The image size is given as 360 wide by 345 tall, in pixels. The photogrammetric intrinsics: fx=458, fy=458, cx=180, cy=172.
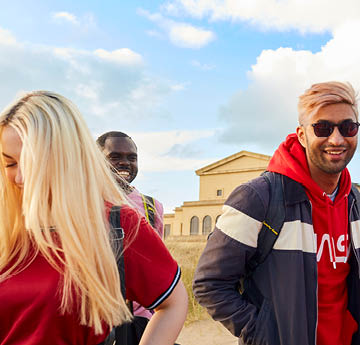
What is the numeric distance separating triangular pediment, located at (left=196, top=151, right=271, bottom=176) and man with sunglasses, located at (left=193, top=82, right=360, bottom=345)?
36234mm

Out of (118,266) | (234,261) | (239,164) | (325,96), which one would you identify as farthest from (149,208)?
(239,164)

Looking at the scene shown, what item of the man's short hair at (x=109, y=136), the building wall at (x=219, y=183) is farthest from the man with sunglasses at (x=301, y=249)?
the building wall at (x=219, y=183)

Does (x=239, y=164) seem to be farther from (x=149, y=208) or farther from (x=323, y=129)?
(x=323, y=129)

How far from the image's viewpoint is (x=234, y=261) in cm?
279

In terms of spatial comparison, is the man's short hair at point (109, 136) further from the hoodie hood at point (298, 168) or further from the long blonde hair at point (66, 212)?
the long blonde hair at point (66, 212)

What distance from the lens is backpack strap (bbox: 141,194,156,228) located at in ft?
13.3

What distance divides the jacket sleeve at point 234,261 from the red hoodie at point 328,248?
0.33 meters

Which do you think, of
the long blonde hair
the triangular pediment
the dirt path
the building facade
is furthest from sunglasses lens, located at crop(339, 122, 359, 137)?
the triangular pediment

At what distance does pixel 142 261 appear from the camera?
1.88m

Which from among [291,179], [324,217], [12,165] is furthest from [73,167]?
[324,217]

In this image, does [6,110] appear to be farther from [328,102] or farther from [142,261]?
[328,102]

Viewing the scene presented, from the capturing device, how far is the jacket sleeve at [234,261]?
2.75 meters

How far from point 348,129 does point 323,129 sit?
177 mm

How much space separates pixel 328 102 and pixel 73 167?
6.56 ft
